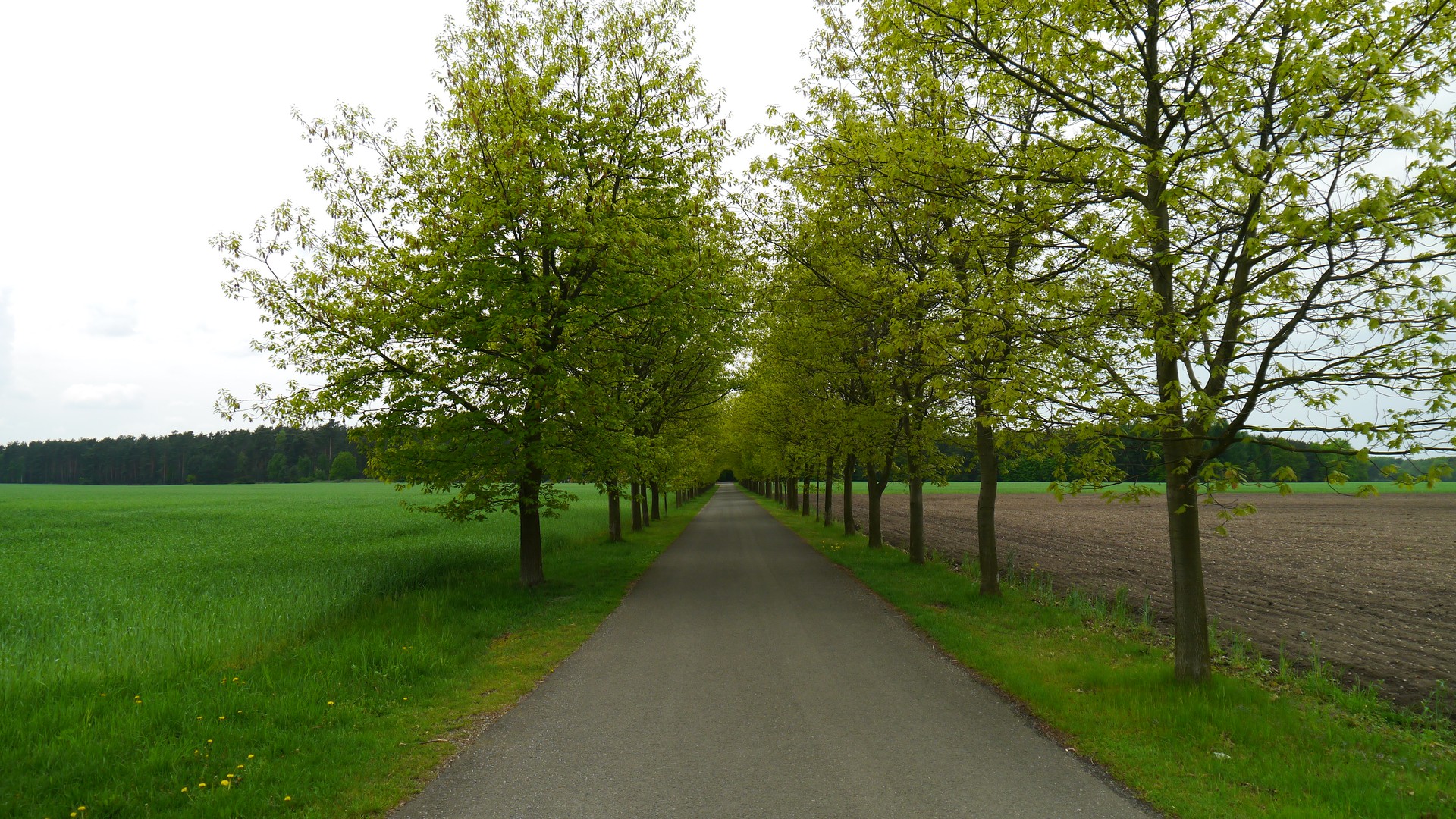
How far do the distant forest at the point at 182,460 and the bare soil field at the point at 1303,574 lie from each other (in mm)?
135615

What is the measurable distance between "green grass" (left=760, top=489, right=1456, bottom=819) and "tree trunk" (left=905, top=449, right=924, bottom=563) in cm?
636

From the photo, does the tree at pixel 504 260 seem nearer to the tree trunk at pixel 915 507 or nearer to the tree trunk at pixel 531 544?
the tree trunk at pixel 531 544

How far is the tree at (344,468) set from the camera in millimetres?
130500

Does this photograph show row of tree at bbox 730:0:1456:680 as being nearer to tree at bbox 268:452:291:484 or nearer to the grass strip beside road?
the grass strip beside road

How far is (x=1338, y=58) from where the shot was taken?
560 cm

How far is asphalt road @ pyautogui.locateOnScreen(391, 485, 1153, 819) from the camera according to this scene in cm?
470

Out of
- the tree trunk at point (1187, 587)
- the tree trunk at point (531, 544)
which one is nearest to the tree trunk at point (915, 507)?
the tree trunk at point (531, 544)

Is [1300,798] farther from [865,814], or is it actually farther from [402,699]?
[402,699]

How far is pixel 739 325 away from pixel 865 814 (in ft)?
53.0

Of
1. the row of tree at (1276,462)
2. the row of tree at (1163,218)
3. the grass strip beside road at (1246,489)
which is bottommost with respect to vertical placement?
the grass strip beside road at (1246,489)

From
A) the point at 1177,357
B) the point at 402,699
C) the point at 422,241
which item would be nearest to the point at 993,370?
the point at 1177,357

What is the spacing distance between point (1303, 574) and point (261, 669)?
23748 millimetres

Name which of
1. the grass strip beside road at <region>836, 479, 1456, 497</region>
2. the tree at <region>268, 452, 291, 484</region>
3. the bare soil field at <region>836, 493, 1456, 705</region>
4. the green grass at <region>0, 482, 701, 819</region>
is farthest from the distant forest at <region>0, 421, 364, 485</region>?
the bare soil field at <region>836, 493, 1456, 705</region>

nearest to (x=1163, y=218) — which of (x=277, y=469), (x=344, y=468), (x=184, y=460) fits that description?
(x=344, y=468)
